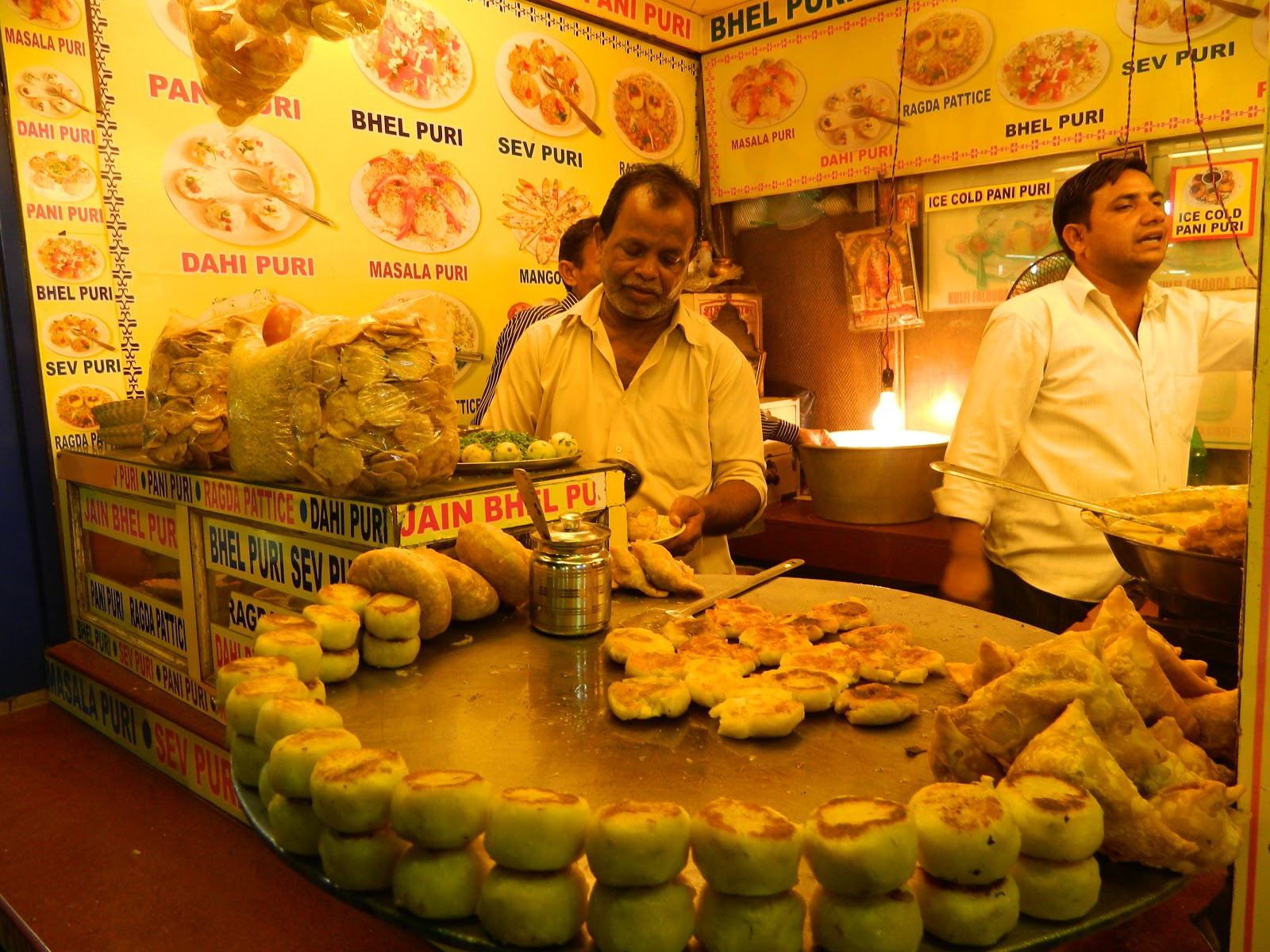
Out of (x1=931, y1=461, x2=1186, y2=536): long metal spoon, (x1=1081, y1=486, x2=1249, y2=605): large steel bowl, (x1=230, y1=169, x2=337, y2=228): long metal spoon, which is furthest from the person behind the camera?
(x1=230, y1=169, x2=337, y2=228): long metal spoon

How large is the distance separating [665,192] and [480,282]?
186cm

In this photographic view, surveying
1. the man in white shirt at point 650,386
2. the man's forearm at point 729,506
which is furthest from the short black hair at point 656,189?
the man's forearm at point 729,506

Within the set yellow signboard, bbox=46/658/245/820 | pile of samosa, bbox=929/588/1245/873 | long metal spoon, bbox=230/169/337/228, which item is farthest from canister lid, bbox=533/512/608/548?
long metal spoon, bbox=230/169/337/228

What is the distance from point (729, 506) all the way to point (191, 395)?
1699 mm

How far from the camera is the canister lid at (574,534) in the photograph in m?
1.51

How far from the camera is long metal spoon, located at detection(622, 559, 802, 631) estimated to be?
1.67 meters

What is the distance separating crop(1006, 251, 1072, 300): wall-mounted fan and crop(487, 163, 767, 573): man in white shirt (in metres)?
1.86

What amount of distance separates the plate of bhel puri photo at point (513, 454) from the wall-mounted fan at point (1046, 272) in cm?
286

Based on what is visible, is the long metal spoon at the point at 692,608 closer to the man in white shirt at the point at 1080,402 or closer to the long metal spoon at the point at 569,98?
the man in white shirt at the point at 1080,402

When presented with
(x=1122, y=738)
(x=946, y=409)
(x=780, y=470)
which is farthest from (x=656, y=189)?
(x=946, y=409)

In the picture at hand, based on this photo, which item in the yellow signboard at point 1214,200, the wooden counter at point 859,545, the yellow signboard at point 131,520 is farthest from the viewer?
the wooden counter at point 859,545

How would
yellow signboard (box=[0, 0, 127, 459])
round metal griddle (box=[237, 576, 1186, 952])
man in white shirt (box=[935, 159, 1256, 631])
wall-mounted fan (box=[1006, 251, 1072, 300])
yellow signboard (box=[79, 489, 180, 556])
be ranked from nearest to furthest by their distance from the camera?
round metal griddle (box=[237, 576, 1186, 952]) < yellow signboard (box=[79, 489, 180, 556]) < man in white shirt (box=[935, 159, 1256, 631]) < yellow signboard (box=[0, 0, 127, 459]) < wall-mounted fan (box=[1006, 251, 1072, 300])

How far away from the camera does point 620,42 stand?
16.7 ft

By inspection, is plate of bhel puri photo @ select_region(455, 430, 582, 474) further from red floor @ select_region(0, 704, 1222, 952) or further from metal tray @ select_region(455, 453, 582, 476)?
red floor @ select_region(0, 704, 1222, 952)
